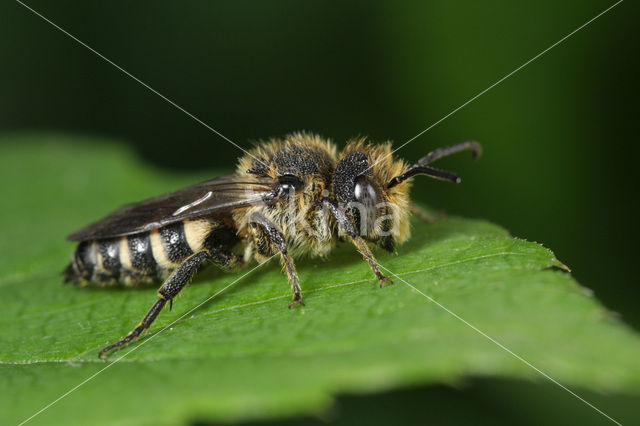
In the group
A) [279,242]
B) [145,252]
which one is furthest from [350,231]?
[145,252]

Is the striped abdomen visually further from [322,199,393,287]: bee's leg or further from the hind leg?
[322,199,393,287]: bee's leg

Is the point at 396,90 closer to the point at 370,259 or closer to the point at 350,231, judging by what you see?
the point at 350,231

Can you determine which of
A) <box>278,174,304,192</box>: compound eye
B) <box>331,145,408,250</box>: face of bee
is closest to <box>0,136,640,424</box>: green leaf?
<box>331,145,408,250</box>: face of bee

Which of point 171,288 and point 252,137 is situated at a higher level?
point 252,137

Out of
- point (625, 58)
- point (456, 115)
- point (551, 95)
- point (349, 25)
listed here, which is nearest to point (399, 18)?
point (349, 25)

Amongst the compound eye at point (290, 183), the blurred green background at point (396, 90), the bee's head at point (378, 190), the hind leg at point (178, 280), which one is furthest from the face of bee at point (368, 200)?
the blurred green background at point (396, 90)

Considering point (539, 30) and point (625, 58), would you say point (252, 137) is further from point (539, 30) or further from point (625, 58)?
point (625, 58)

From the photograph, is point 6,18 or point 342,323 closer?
point 342,323
